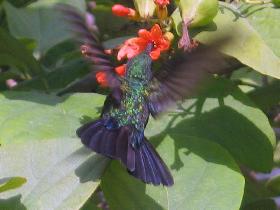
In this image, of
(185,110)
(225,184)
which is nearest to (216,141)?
(185,110)

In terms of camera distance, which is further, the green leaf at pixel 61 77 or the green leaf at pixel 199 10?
the green leaf at pixel 61 77

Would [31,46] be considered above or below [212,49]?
below

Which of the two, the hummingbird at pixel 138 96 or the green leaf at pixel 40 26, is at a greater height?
the hummingbird at pixel 138 96

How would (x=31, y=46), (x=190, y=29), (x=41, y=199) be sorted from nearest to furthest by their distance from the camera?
(x=41, y=199) < (x=190, y=29) < (x=31, y=46)

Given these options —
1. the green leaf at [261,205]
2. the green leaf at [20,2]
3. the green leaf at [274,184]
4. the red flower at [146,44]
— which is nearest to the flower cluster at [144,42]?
the red flower at [146,44]

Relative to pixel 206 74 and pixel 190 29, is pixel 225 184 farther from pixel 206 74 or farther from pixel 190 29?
pixel 190 29

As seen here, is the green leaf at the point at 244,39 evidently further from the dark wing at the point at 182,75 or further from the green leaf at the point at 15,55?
the green leaf at the point at 15,55

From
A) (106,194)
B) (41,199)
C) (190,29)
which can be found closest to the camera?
(41,199)
